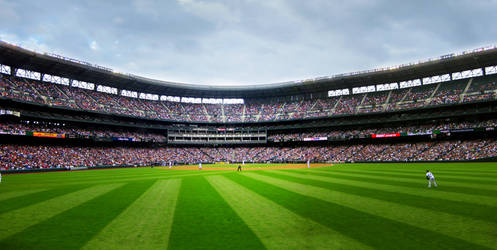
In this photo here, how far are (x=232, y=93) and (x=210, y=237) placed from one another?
7365cm

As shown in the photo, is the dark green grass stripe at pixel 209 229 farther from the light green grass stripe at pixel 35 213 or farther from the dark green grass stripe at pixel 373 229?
the light green grass stripe at pixel 35 213

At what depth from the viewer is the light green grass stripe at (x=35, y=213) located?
359 inches

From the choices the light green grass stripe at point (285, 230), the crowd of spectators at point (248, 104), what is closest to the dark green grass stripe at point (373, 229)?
the light green grass stripe at point (285, 230)

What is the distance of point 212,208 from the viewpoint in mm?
11844

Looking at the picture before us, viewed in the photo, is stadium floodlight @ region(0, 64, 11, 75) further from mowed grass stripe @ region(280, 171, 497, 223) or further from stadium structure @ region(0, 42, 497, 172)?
mowed grass stripe @ region(280, 171, 497, 223)

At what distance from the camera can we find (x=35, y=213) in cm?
1120

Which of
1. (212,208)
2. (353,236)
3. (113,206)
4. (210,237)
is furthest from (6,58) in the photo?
(353,236)

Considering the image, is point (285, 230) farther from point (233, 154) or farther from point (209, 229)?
point (233, 154)

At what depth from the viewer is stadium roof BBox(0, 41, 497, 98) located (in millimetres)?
47031

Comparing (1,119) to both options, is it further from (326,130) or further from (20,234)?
(326,130)

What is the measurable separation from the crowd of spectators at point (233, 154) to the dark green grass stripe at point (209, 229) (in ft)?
134

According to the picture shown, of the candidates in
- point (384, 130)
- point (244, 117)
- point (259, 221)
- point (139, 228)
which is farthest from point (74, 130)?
point (384, 130)

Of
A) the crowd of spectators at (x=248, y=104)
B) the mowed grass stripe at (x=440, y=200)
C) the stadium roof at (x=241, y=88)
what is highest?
the stadium roof at (x=241, y=88)

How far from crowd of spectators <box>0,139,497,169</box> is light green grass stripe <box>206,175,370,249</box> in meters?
43.1
